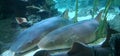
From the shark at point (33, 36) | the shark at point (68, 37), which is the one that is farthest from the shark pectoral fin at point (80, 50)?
the shark at point (33, 36)

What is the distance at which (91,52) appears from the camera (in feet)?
5.21

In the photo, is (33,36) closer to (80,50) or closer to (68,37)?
(68,37)

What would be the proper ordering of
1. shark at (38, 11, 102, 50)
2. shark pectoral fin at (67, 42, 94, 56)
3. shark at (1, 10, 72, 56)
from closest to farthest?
shark pectoral fin at (67, 42, 94, 56) → shark at (38, 11, 102, 50) → shark at (1, 10, 72, 56)

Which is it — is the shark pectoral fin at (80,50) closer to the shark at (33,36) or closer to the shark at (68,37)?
the shark at (68,37)

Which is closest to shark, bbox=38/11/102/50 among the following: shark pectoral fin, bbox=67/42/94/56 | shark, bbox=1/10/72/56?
shark, bbox=1/10/72/56

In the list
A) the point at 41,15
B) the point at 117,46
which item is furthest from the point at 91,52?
the point at 41,15

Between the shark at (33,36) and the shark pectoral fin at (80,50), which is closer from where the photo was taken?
the shark pectoral fin at (80,50)

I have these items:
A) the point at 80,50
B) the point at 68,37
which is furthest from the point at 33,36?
the point at 80,50

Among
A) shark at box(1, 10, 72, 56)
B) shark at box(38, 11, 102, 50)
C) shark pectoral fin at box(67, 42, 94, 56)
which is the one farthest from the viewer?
shark at box(1, 10, 72, 56)

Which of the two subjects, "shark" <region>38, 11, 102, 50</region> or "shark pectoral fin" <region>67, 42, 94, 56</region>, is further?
"shark" <region>38, 11, 102, 50</region>

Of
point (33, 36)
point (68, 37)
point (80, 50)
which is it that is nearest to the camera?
point (80, 50)

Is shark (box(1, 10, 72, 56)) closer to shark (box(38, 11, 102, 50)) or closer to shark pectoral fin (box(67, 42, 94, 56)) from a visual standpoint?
shark (box(38, 11, 102, 50))

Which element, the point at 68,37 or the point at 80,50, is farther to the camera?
the point at 68,37

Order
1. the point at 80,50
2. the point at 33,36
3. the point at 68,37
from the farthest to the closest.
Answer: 1. the point at 33,36
2. the point at 68,37
3. the point at 80,50
